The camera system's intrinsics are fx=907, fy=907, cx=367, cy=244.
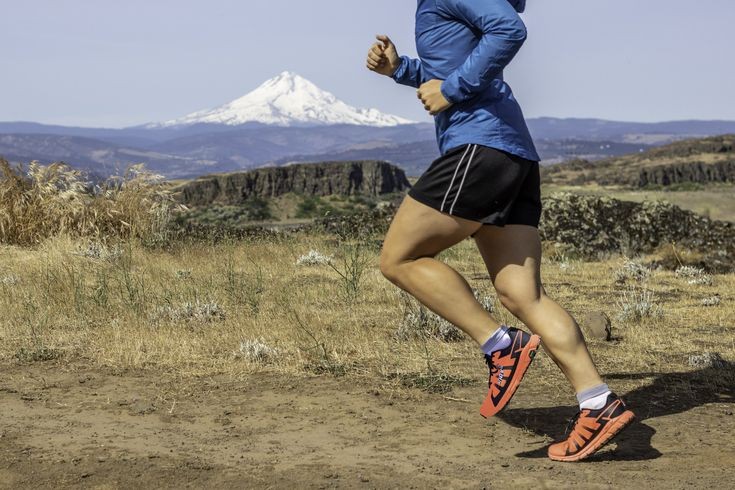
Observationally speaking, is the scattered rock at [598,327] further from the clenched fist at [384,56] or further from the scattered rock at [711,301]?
the clenched fist at [384,56]

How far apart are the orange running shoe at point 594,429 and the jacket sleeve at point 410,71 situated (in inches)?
64.3

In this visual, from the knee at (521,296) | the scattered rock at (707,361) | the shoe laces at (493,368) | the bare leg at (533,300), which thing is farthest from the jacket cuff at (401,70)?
the scattered rock at (707,361)

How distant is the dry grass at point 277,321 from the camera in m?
5.64

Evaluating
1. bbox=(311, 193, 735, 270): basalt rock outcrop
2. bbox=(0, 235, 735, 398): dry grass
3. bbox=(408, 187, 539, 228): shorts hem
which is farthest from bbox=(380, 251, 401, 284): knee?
bbox=(311, 193, 735, 270): basalt rock outcrop

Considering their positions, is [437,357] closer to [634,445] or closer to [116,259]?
[634,445]

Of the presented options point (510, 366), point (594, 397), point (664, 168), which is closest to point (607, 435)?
point (594, 397)

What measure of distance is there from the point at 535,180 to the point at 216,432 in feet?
6.21

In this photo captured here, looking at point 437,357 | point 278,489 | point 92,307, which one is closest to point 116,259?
point 92,307

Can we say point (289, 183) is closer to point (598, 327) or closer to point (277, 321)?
point (277, 321)

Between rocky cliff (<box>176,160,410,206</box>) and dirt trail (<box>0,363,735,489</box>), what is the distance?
2929 cm

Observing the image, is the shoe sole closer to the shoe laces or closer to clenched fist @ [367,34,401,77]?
the shoe laces

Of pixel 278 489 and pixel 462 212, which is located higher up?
pixel 462 212

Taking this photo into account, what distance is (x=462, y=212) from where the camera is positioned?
370 cm

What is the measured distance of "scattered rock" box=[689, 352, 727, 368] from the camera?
18.4ft
